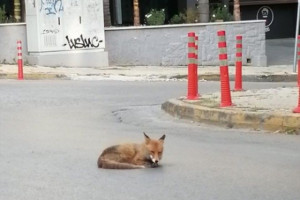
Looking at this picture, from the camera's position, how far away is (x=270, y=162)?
782 cm

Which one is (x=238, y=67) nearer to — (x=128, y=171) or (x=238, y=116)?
(x=238, y=116)

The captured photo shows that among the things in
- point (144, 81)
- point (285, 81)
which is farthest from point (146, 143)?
point (285, 81)

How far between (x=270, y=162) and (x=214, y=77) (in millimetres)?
12603

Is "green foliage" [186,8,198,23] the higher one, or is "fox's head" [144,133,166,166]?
"green foliage" [186,8,198,23]

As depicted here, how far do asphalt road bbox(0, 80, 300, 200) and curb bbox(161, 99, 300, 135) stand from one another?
17 cm

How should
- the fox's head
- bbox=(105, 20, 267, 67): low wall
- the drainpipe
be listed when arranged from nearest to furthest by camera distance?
the fox's head
bbox=(105, 20, 267, 67): low wall
the drainpipe

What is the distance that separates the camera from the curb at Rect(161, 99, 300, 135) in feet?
32.2

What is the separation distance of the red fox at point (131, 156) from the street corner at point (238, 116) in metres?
3.06

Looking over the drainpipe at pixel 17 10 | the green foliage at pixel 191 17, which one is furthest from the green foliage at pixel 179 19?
the drainpipe at pixel 17 10

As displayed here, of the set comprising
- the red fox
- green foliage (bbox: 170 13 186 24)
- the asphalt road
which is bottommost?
the asphalt road

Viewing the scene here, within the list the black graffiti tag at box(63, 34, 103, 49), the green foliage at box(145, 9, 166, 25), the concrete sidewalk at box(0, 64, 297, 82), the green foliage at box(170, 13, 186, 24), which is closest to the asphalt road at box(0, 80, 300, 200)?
the concrete sidewalk at box(0, 64, 297, 82)

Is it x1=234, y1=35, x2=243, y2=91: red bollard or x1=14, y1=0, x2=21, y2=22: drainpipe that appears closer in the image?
x1=234, y1=35, x2=243, y2=91: red bollard

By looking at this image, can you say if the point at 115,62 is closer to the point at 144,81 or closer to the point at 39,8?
the point at 39,8

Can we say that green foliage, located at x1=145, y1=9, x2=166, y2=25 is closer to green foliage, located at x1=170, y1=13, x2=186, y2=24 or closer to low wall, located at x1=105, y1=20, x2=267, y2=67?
green foliage, located at x1=170, y1=13, x2=186, y2=24
